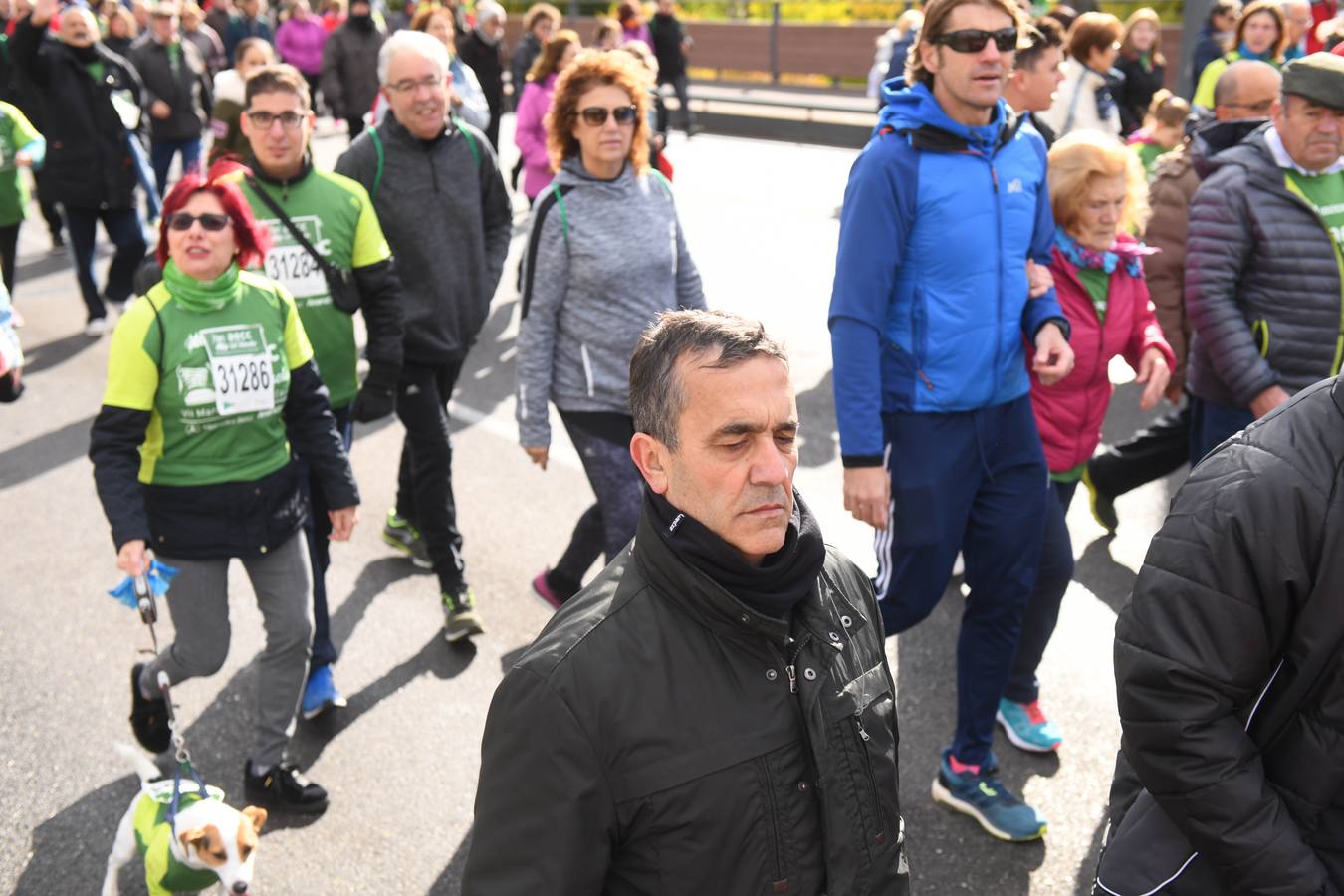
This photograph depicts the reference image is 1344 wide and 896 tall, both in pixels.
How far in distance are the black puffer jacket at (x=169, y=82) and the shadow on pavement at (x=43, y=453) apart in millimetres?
5471

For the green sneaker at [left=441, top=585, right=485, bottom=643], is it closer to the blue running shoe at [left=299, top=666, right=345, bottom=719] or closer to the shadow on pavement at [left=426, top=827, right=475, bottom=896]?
the blue running shoe at [left=299, top=666, right=345, bottom=719]

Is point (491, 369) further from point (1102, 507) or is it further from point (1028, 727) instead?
point (1028, 727)

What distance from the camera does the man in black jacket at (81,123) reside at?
31.7ft

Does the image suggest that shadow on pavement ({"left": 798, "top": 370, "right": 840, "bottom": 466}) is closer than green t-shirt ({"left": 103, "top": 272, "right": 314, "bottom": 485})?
No

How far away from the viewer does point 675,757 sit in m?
2.05

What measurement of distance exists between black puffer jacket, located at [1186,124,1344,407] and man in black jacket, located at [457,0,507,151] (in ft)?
34.3

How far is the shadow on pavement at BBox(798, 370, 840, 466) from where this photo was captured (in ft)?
23.2

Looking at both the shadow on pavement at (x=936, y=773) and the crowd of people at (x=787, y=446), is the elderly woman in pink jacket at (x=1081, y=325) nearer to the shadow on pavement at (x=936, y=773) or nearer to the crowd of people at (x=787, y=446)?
the crowd of people at (x=787, y=446)

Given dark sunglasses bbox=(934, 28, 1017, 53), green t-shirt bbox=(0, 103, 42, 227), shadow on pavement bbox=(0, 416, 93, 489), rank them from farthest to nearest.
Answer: green t-shirt bbox=(0, 103, 42, 227)
shadow on pavement bbox=(0, 416, 93, 489)
dark sunglasses bbox=(934, 28, 1017, 53)

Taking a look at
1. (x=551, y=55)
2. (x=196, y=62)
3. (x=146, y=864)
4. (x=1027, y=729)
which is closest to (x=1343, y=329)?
(x=1027, y=729)

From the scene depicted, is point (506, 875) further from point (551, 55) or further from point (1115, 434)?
point (551, 55)

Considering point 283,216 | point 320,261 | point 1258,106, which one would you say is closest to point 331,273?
point 320,261

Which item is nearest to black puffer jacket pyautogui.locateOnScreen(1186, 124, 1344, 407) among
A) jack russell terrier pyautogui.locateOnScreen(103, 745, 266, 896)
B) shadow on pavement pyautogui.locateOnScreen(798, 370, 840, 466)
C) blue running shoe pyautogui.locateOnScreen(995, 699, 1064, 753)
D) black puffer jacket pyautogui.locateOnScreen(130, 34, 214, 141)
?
blue running shoe pyautogui.locateOnScreen(995, 699, 1064, 753)

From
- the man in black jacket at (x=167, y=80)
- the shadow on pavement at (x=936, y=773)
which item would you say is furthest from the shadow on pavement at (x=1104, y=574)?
the man in black jacket at (x=167, y=80)
